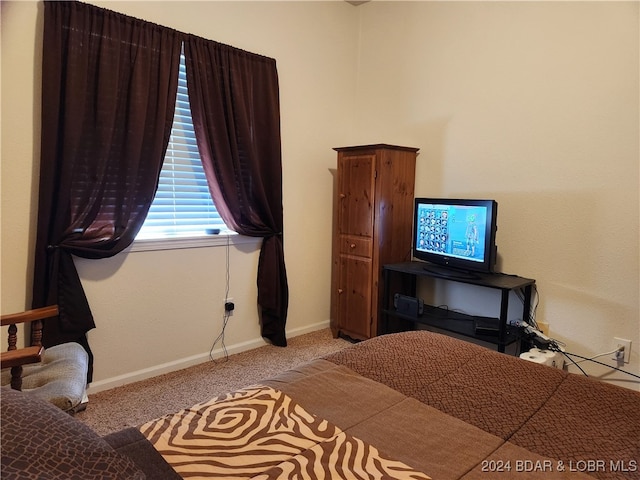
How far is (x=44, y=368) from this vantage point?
1.92 m

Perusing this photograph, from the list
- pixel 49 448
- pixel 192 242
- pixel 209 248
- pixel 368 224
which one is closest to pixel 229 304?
pixel 209 248

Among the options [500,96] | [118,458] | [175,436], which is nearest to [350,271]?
[500,96]

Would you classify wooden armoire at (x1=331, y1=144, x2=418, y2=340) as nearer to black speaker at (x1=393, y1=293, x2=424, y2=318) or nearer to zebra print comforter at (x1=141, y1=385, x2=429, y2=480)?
black speaker at (x1=393, y1=293, x2=424, y2=318)

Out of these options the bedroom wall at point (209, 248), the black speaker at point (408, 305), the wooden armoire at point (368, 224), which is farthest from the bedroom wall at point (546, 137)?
the bedroom wall at point (209, 248)

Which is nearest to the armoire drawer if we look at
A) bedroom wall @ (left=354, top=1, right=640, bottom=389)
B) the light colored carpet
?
bedroom wall @ (left=354, top=1, right=640, bottom=389)

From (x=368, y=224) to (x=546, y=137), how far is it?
138 centimetres

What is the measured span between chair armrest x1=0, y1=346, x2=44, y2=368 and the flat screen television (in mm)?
2387

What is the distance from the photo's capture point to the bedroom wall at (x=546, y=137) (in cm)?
250

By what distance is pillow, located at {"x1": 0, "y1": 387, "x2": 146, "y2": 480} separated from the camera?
75 centimetres

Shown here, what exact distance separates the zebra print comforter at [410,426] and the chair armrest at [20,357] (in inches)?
29.3

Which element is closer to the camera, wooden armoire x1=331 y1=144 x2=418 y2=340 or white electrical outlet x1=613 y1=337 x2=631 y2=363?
white electrical outlet x1=613 y1=337 x2=631 y2=363

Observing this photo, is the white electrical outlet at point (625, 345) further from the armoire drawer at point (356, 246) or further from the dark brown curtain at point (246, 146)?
the dark brown curtain at point (246, 146)

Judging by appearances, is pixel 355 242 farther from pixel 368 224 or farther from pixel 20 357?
pixel 20 357

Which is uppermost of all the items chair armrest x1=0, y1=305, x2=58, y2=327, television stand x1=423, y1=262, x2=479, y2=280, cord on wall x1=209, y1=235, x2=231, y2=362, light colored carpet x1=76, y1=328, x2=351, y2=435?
television stand x1=423, y1=262, x2=479, y2=280
